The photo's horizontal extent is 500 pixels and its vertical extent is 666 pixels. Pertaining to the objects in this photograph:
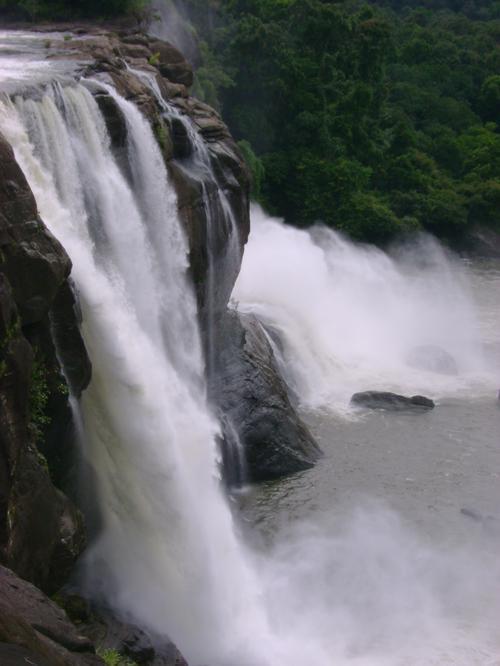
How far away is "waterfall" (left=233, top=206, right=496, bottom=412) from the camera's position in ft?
73.2

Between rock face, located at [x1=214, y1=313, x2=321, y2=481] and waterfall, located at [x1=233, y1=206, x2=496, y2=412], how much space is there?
2.62 m

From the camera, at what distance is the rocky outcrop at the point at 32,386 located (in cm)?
888

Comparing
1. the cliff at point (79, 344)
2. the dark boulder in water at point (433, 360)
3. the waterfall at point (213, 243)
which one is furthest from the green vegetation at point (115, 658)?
the dark boulder in water at point (433, 360)

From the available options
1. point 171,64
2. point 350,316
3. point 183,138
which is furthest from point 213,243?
point 350,316

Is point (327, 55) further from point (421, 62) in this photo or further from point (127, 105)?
point (127, 105)

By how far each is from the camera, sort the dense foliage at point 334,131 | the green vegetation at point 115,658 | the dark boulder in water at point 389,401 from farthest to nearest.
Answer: the dense foliage at point 334,131
the dark boulder in water at point 389,401
the green vegetation at point 115,658

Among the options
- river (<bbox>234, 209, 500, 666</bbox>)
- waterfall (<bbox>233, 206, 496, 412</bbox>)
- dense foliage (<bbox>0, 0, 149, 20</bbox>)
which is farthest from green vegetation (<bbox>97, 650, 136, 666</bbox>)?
dense foliage (<bbox>0, 0, 149, 20</bbox>)

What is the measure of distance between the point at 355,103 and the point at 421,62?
55.1ft

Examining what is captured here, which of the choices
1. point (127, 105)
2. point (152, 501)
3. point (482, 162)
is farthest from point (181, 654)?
→ point (482, 162)

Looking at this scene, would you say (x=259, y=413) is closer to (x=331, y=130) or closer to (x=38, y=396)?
(x=38, y=396)

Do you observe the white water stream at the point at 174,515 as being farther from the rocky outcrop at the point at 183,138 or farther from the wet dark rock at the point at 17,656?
the wet dark rock at the point at 17,656

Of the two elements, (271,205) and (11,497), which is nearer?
(11,497)

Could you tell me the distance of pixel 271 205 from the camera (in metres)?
36.0

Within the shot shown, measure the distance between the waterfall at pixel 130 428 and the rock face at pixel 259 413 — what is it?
3149 mm
